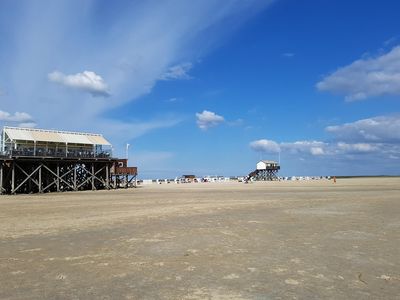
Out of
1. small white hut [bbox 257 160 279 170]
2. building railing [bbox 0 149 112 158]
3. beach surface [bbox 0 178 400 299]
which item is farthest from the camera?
Answer: small white hut [bbox 257 160 279 170]

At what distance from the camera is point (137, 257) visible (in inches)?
379

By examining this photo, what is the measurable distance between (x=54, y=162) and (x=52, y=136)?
3.39 m

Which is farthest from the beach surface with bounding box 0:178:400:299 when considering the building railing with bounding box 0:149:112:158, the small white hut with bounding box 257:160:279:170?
the small white hut with bounding box 257:160:279:170

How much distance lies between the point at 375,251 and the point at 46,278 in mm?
7507

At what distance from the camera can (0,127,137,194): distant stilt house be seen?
46312 millimetres

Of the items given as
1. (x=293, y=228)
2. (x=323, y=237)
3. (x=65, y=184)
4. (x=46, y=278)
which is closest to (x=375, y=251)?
(x=323, y=237)

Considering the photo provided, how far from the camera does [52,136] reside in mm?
50500

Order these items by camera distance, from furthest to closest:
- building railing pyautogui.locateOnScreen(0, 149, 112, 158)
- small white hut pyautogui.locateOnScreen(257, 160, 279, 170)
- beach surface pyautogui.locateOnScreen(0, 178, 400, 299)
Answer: small white hut pyautogui.locateOnScreen(257, 160, 279, 170) < building railing pyautogui.locateOnScreen(0, 149, 112, 158) < beach surface pyautogui.locateOnScreen(0, 178, 400, 299)

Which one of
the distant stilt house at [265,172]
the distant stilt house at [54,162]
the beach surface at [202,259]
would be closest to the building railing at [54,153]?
the distant stilt house at [54,162]

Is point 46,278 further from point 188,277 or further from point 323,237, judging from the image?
point 323,237

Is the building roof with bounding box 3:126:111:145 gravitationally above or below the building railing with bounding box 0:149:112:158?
above

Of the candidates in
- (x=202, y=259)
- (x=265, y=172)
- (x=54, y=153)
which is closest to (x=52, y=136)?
(x=54, y=153)

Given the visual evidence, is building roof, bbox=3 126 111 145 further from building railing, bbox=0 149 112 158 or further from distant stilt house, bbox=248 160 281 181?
distant stilt house, bbox=248 160 281 181

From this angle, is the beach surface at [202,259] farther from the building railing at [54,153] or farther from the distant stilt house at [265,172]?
the distant stilt house at [265,172]
